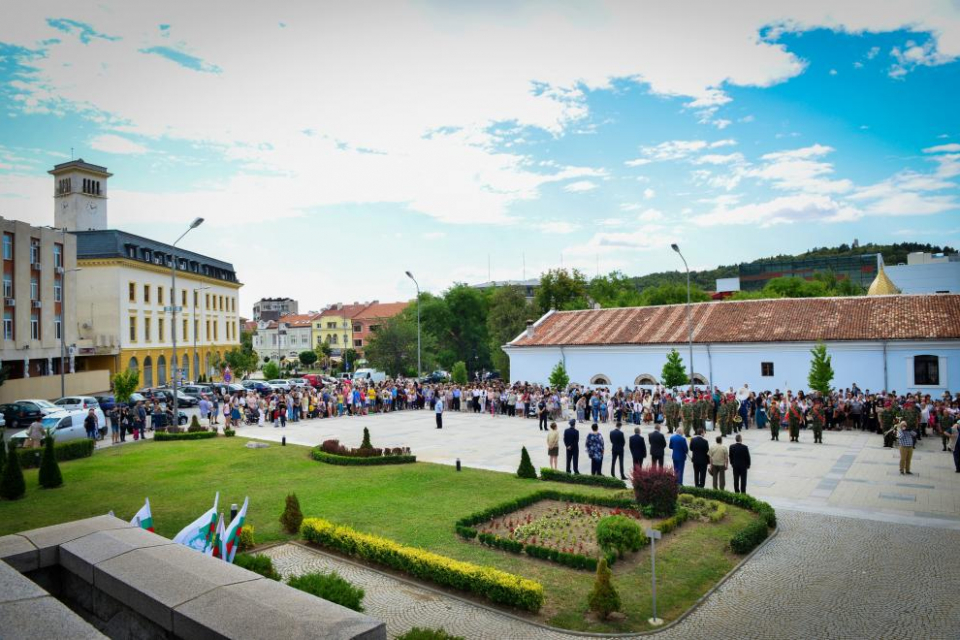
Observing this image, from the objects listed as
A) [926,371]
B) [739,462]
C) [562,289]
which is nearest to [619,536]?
[739,462]

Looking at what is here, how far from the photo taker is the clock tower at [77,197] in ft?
193

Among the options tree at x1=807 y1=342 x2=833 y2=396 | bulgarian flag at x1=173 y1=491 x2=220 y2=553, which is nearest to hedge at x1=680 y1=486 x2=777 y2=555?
bulgarian flag at x1=173 y1=491 x2=220 y2=553

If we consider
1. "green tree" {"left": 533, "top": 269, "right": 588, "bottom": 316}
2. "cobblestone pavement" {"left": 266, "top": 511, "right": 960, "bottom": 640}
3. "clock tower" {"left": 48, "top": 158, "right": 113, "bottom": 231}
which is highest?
"clock tower" {"left": 48, "top": 158, "right": 113, "bottom": 231}

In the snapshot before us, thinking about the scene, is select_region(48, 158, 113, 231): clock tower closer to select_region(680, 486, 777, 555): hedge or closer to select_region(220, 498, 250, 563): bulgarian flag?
select_region(220, 498, 250, 563): bulgarian flag

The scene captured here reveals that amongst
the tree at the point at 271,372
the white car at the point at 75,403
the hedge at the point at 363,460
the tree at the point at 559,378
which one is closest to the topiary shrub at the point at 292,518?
the hedge at the point at 363,460

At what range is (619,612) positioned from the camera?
910cm

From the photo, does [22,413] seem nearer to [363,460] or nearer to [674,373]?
[363,460]

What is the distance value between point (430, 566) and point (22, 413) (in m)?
30.6

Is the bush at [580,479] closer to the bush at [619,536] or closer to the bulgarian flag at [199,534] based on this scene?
the bush at [619,536]

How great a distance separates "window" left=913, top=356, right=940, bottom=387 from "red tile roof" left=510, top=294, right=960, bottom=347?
45.9 inches

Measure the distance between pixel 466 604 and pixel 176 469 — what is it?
13761mm

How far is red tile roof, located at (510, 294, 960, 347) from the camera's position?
31.6 m

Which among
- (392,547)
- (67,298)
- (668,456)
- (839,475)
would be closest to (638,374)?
(668,456)

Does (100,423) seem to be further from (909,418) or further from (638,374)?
(909,418)
